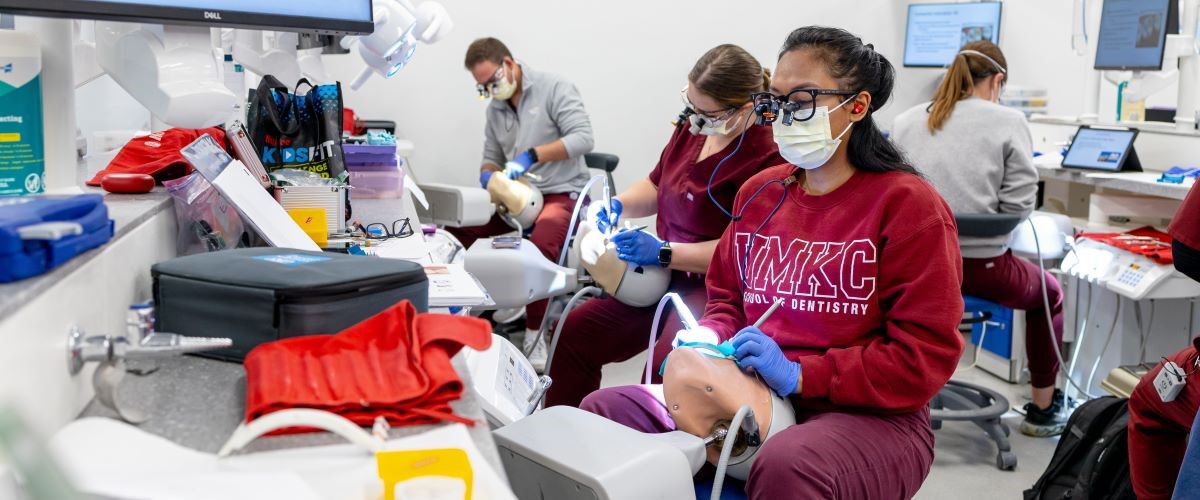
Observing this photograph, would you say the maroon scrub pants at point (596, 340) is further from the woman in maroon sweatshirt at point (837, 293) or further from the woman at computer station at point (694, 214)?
the woman in maroon sweatshirt at point (837, 293)

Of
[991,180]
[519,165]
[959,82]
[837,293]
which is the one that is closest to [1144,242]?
[991,180]

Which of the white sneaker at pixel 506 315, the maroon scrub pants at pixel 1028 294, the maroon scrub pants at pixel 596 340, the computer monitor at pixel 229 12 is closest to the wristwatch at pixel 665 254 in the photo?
the maroon scrub pants at pixel 596 340

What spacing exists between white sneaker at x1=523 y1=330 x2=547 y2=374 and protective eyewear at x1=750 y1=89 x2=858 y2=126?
1821 millimetres

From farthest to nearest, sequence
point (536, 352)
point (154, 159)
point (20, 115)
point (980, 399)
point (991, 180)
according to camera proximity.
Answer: point (536, 352), point (980, 399), point (991, 180), point (154, 159), point (20, 115)

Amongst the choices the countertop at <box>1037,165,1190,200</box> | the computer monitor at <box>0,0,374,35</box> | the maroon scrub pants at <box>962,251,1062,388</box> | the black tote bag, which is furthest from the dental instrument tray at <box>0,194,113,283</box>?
the countertop at <box>1037,165,1190,200</box>

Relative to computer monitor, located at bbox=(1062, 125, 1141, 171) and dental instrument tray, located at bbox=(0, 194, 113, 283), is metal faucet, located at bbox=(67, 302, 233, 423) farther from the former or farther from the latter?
computer monitor, located at bbox=(1062, 125, 1141, 171)

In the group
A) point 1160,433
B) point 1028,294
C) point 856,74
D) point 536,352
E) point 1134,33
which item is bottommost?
point 536,352

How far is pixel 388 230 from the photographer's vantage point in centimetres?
230

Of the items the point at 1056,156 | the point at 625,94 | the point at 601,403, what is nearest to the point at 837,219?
the point at 601,403

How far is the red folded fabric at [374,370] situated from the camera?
940mm

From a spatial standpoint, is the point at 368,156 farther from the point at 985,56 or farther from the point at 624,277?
the point at 985,56

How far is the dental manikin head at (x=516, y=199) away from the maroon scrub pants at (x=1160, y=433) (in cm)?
240

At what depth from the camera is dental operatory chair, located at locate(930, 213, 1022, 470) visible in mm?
2832

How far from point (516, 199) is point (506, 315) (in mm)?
456
